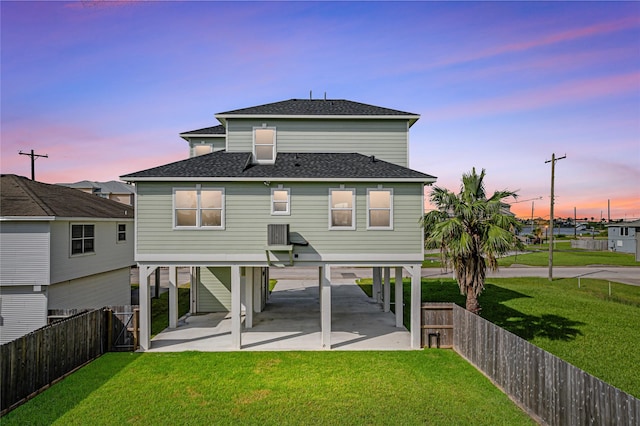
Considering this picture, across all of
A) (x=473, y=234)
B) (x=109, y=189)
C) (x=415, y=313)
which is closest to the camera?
(x=473, y=234)

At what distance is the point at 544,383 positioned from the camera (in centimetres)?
738

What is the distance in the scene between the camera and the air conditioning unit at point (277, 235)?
12.3m

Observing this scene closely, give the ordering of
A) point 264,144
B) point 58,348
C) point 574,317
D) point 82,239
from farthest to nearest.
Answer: point 82,239
point 574,317
point 264,144
point 58,348

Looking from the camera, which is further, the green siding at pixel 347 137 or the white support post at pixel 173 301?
the white support post at pixel 173 301

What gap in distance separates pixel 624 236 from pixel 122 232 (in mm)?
58496

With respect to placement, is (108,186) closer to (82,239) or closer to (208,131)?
(82,239)

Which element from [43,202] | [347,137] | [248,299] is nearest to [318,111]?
[347,137]

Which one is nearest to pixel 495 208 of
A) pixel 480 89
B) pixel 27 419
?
pixel 480 89

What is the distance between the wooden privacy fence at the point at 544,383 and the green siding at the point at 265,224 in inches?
154

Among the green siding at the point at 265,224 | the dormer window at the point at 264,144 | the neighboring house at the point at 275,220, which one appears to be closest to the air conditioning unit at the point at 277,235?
the neighboring house at the point at 275,220

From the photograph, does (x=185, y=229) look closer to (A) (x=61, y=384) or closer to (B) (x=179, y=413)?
(A) (x=61, y=384)

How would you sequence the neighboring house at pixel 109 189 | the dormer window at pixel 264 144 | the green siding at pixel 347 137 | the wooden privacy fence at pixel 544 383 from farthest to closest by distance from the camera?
1. the neighboring house at pixel 109 189
2. the green siding at pixel 347 137
3. the dormer window at pixel 264 144
4. the wooden privacy fence at pixel 544 383

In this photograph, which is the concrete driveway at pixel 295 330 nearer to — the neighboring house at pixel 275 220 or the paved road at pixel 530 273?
the neighboring house at pixel 275 220

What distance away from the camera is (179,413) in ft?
26.5
